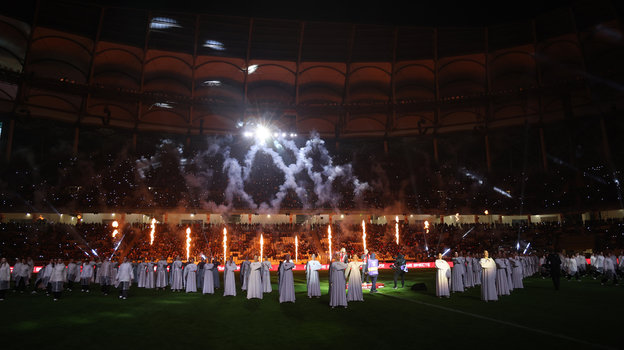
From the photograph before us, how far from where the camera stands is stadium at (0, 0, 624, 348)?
110 ft

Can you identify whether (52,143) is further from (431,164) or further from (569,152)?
(569,152)

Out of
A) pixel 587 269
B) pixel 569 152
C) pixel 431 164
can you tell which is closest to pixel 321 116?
pixel 431 164

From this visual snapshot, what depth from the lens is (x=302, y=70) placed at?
138 feet

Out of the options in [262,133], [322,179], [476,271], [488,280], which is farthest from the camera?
[262,133]

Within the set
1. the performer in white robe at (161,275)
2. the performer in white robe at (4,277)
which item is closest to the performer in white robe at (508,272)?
the performer in white robe at (161,275)

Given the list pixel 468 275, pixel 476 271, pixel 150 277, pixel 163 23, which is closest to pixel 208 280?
pixel 150 277

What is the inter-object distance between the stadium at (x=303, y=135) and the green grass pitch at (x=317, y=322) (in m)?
15.8

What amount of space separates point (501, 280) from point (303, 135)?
1318 inches

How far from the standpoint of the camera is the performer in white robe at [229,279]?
49.6 feet

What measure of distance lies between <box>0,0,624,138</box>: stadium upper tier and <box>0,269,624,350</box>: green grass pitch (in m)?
29.0

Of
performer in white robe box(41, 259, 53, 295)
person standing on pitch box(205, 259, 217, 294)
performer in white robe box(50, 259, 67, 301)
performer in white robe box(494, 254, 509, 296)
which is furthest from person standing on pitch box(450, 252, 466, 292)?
performer in white robe box(41, 259, 53, 295)

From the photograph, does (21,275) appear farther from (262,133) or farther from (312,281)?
(262,133)

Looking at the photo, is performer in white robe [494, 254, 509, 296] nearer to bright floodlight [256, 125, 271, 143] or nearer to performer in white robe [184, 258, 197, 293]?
performer in white robe [184, 258, 197, 293]

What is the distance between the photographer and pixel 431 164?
44.1 m
